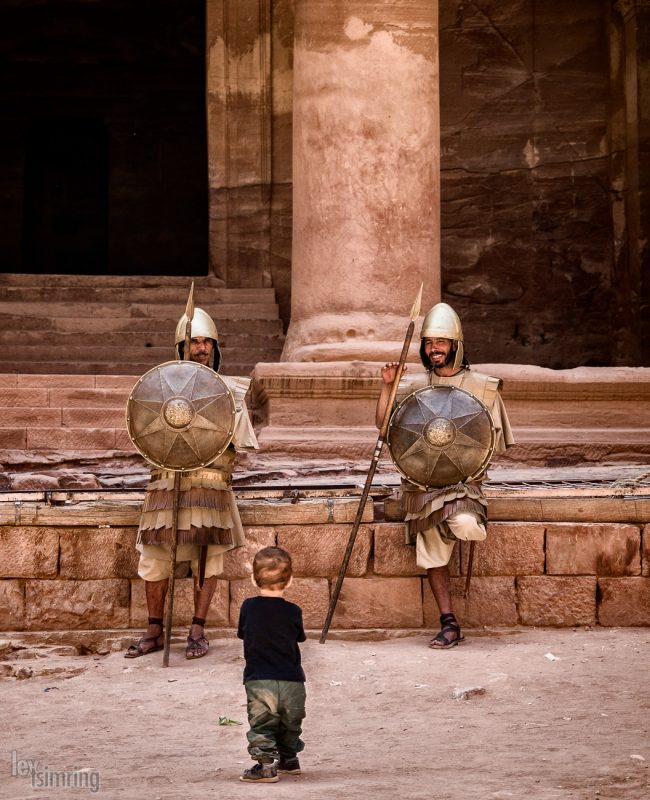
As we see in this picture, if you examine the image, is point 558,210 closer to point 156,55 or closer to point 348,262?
point 348,262

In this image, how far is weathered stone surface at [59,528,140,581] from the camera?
625cm

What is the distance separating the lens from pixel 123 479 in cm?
773

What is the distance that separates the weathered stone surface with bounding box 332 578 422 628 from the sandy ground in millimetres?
163

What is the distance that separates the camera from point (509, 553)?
6.36 metres

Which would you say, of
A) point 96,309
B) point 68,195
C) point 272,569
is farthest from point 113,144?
point 272,569

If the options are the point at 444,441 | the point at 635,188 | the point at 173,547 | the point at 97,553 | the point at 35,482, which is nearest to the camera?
the point at 173,547

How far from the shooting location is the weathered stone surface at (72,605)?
20.5 feet

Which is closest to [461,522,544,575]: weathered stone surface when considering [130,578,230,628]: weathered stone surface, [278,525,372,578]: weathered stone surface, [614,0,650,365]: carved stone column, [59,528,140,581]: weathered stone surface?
[278,525,372,578]: weathered stone surface

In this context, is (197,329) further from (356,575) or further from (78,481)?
(78,481)

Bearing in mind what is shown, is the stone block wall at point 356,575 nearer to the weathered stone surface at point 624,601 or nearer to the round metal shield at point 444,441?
the weathered stone surface at point 624,601

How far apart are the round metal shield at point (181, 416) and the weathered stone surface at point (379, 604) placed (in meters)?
1.07

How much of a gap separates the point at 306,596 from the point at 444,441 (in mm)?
1080

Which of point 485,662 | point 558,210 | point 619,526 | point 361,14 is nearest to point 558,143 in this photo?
point 558,210

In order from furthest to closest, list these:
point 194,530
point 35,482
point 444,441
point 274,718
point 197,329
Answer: point 35,482
point 197,329
point 444,441
point 194,530
point 274,718
